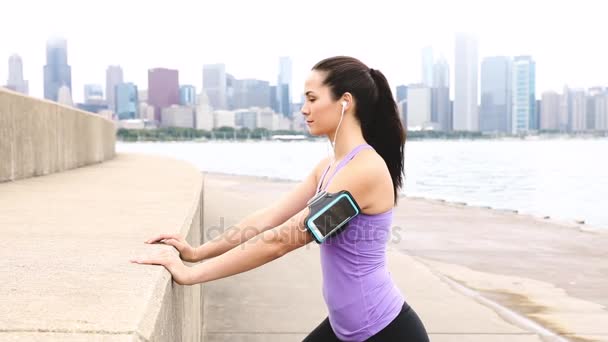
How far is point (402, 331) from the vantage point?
2197 millimetres

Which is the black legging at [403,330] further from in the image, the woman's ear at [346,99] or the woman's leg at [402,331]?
the woman's ear at [346,99]

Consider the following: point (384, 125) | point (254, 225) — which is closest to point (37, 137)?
point (254, 225)

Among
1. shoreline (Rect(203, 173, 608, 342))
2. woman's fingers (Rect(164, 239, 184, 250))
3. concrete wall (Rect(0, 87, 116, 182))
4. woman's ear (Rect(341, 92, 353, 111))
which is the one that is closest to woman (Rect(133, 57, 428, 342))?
woman's ear (Rect(341, 92, 353, 111))

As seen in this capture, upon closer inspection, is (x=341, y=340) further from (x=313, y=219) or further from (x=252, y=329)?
(x=252, y=329)

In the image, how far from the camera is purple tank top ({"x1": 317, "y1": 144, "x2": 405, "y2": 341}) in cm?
213

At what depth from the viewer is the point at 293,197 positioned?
272 centimetres

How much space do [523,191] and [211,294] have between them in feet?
111

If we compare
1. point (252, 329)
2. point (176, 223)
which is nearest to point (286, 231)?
point (176, 223)

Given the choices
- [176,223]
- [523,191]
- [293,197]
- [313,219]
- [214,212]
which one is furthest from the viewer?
[523,191]

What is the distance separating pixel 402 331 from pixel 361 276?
0.25 m

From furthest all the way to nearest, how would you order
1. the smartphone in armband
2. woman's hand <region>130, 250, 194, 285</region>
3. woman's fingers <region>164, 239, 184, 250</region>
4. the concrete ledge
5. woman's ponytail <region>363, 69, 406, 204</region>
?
woman's fingers <region>164, 239, 184, 250</region> → woman's ponytail <region>363, 69, 406, 204</region> → woman's hand <region>130, 250, 194, 285</region> → the smartphone in armband → the concrete ledge

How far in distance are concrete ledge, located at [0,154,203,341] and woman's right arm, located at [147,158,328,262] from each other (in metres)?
0.13

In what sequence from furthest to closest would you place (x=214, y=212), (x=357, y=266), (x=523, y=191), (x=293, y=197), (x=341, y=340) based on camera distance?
1. (x=523, y=191)
2. (x=214, y=212)
3. (x=293, y=197)
4. (x=341, y=340)
5. (x=357, y=266)

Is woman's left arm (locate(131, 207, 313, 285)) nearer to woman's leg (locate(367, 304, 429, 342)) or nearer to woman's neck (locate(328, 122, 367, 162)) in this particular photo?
woman's neck (locate(328, 122, 367, 162))
